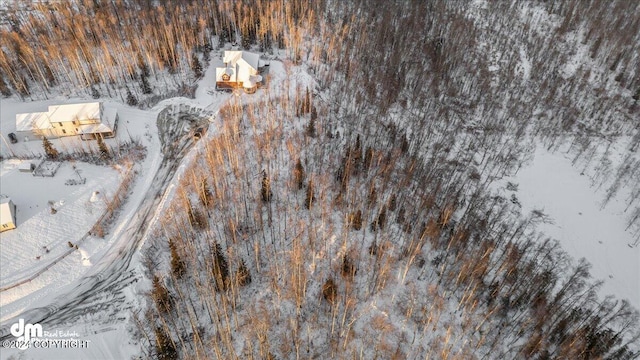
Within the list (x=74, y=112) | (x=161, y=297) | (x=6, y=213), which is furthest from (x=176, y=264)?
(x=74, y=112)

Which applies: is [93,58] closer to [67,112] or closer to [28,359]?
[67,112]

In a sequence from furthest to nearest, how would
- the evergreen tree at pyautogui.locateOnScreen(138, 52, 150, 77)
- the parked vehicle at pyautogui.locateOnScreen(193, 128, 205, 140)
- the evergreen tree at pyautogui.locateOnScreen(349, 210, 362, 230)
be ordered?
the evergreen tree at pyautogui.locateOnScreen(138, 52, 150, 77) < the parked vehicle at pyautogui.locateOnScreen(193, 128, 205, 140) < the evergreen tree at pyautogui.locateOnScreen(349, 210, 362, 230)

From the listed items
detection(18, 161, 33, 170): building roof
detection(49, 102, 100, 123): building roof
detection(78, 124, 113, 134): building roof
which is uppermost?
detection(49, 102, 100, 123): building roof

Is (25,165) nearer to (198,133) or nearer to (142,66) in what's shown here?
(198,133)

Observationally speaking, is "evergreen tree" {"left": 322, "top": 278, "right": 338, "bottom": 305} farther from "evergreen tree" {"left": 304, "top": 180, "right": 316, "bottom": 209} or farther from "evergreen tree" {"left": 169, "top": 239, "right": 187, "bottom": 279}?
"evergreen tree" {"left": 169, "top": 239, "right": 187, "bottom": 279}

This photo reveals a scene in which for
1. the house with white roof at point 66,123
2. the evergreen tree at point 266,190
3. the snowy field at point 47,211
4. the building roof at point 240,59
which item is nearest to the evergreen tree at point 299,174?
the evergreen tree at point 266,190

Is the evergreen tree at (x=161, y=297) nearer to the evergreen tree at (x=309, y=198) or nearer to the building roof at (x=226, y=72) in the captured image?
the evergreen tree at (x=309, y=198)

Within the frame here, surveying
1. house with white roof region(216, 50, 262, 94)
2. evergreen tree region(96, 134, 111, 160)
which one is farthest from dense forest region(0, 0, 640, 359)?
evergreen tree region(96, 134, 111, 160)

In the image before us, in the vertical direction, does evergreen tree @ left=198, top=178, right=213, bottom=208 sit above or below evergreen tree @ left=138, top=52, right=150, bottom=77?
below
